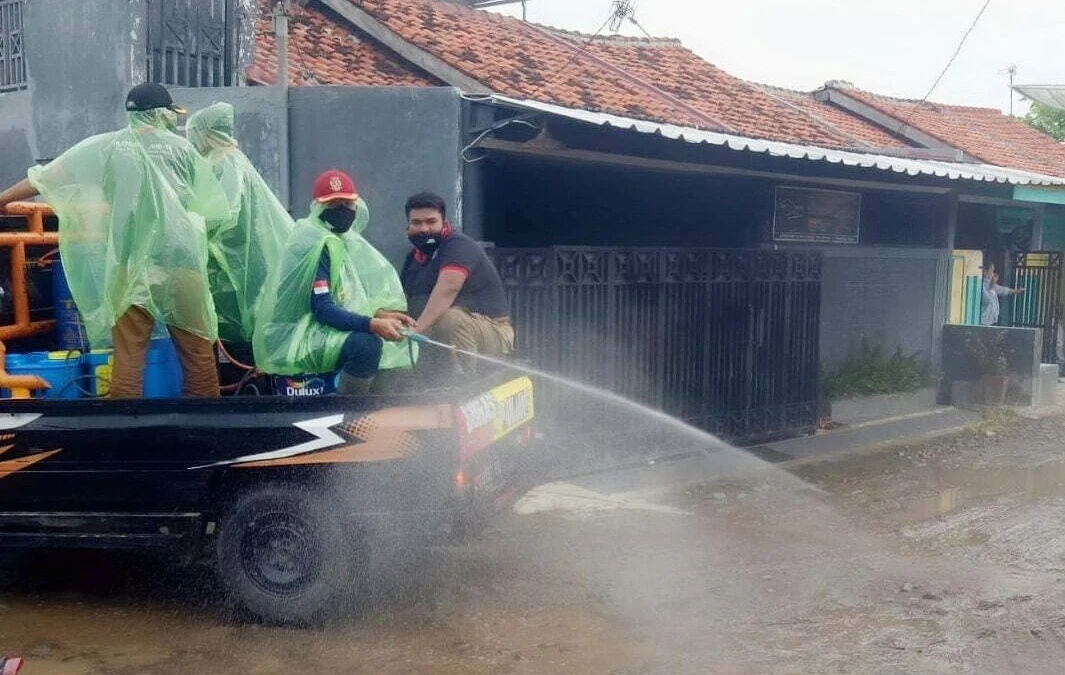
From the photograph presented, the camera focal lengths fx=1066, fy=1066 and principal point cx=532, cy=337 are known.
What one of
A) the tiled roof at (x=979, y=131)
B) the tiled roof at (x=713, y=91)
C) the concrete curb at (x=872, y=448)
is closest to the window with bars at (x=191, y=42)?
the concrete curb at (x=872, y=448)

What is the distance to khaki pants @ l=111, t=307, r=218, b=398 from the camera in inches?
205

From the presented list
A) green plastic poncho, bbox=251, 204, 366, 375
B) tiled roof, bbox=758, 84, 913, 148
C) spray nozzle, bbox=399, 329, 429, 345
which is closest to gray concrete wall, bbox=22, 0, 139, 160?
green plastic poncho, bbox=251, 204, 366, 375

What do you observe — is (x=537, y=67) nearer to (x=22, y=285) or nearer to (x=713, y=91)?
(x=713, y=91)

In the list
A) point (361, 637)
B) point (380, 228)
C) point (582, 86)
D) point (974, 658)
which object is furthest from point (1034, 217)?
point (361, 637)

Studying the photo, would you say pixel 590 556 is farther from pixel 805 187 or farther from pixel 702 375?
pixel 805 187

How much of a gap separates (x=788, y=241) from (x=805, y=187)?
0.62 m

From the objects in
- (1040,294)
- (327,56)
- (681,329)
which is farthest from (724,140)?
(1040,294)

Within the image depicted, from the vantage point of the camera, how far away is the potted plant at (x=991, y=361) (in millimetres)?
12336

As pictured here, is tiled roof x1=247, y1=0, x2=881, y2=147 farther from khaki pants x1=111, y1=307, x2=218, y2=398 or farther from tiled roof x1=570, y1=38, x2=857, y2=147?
khaki pants x1=111, y1=307, x2=218, y2=398

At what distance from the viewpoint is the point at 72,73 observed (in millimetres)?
8383

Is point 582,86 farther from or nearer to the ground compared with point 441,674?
farther from the ground

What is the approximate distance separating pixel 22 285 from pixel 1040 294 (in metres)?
13.8

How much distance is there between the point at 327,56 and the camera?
11609mm

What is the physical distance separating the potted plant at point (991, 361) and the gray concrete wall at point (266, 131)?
8659mm
